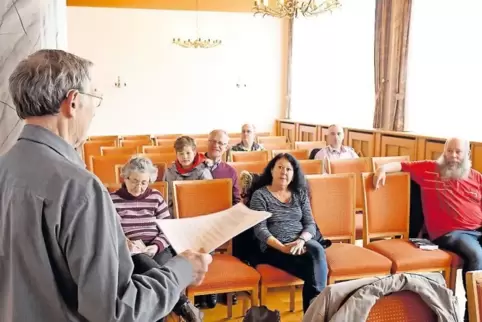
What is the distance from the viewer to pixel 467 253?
3430mm

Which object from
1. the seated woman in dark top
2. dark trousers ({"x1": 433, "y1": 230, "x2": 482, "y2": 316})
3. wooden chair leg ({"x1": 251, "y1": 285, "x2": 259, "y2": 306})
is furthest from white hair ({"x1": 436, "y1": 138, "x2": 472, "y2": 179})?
wooden chair leg ({"x1": 251, "y1": 285, "x2": 259, "y2": 306})

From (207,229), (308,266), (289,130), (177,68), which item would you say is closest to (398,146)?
(308,266)

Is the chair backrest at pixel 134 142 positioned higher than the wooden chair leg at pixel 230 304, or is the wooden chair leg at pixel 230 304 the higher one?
the chair backrest at pixel 134 142

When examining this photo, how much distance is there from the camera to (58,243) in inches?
40.1

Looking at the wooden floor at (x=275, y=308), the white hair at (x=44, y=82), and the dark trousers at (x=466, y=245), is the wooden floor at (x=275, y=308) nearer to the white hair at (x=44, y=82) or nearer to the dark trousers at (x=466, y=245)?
the dark trousers at (x=466, y=245)

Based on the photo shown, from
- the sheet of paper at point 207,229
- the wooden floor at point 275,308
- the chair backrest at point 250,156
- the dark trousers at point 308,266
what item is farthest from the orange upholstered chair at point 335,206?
the sheet of paper at point 207,229

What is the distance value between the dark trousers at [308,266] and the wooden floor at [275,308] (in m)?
0.46

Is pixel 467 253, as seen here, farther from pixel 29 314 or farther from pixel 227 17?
pixel 227 17

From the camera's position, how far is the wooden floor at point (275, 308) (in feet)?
11.5

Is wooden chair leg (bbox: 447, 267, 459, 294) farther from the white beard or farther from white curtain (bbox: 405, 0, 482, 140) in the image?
white curtain (bbox: 405, 0, 482, 140)

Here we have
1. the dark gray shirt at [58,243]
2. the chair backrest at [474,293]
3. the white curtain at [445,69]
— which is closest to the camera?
the dark gray shirt at [58,243]

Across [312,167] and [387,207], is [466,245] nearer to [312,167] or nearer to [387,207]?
[387,207]

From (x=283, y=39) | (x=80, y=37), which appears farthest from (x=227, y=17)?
(x=80, y=37)

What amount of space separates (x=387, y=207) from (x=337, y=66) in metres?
4.78
